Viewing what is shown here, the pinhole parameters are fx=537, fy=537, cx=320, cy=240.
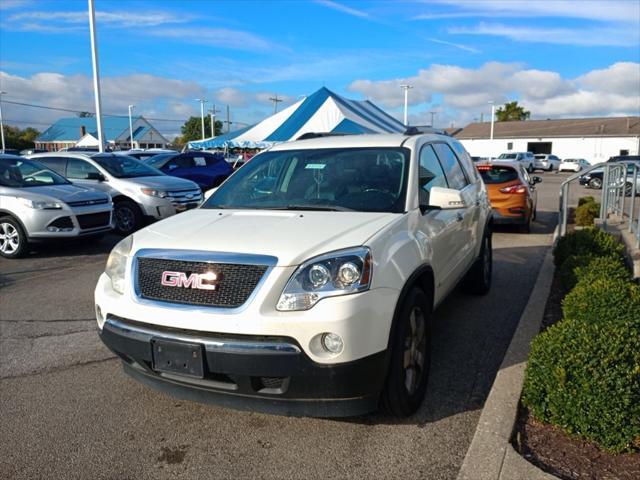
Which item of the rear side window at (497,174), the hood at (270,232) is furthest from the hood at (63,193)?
the rear side window at (497,174)

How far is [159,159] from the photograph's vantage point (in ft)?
54.1

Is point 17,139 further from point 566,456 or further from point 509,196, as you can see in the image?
point 566,456

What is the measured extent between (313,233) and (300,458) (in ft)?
4.05

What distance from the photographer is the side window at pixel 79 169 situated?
36.2 ft

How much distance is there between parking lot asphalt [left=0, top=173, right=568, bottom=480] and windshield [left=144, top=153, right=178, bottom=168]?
11705mm

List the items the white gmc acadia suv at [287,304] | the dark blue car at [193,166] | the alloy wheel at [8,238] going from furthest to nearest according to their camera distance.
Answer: the dark blue car at [193,166], the alloy wheel at [8,238], the white gmc acadia suv at [287,304]

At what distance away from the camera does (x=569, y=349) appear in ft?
9.78

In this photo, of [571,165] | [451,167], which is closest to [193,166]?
[451,167]

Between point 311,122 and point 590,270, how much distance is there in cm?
1523

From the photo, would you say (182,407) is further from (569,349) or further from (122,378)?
(569,349)

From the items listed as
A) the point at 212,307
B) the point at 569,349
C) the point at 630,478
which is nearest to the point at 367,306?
the point at 212,307

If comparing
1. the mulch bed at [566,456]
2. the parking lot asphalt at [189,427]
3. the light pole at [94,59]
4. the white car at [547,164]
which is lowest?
the parking lot asphalt at [189,427]

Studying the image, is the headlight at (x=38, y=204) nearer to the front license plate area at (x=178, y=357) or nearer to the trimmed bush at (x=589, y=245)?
the front license plate area at (x=178, y=357)

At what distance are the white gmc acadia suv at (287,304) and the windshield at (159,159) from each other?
13.2 m
